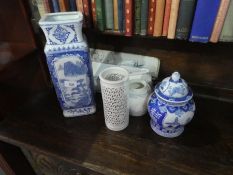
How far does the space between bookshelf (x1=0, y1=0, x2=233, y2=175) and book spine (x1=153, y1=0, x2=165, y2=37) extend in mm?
104

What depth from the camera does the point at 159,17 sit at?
64 centimetres

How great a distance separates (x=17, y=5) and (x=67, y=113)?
1.30 feet

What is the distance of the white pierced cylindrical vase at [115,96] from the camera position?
0.61m

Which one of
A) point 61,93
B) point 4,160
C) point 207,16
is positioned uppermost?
point 207,16

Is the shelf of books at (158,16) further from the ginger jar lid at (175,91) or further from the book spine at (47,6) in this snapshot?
the ginger jar lid at (175,91)

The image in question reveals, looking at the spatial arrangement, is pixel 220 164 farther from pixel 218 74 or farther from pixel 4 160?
pixel 4 160

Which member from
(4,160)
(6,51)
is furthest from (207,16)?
(4,160)

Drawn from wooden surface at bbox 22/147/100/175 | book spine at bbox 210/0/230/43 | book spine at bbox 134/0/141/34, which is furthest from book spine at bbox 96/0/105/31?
wooden surface at bbox 22/147/100/175

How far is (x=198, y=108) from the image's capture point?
0.79 m

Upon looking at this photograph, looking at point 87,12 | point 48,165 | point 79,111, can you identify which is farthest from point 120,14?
point 48,165

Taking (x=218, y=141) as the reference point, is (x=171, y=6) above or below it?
above

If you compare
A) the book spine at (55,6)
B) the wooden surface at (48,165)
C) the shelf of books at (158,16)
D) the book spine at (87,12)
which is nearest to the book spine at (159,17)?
the shelf of books at (158,16)

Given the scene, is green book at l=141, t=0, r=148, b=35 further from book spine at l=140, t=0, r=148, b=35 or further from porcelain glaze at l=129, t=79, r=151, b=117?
porcelain glaze at l=129, t=79, r=151, b=117

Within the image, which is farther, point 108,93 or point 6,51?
point 6,51
